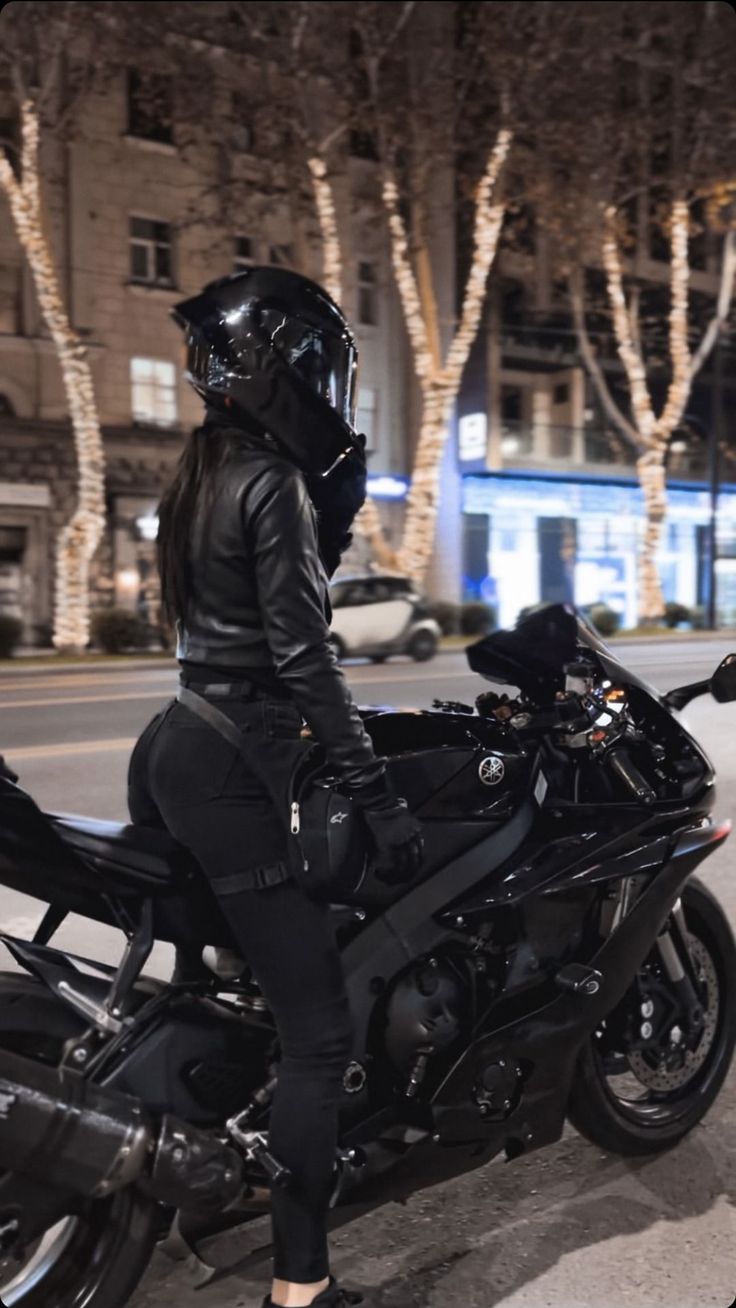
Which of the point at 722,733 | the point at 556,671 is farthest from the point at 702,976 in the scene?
the point at 722,733

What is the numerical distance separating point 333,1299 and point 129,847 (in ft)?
3.13

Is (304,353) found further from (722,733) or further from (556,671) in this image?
(722,733)

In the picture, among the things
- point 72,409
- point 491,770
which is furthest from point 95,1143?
point 72,409

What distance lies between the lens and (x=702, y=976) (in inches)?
133

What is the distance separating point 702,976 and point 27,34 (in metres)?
20.9

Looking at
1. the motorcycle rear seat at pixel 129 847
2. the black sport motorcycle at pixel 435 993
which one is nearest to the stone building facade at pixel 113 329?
the black sport motorcycle at pixel 435 993

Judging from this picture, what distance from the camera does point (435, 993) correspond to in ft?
8.76

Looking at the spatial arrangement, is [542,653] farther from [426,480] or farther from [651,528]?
[651,528]

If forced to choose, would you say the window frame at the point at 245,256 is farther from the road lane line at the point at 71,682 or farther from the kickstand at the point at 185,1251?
the kickstand at the point at 185,1251

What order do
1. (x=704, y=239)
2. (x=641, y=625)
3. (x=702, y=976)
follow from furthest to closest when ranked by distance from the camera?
(x=704, y=239), (x=641, y=625), (x=702, y=976)

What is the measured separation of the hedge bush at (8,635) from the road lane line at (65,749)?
11.5m

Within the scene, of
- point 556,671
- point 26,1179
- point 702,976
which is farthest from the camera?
point 702,976

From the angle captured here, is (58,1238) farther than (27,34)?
No

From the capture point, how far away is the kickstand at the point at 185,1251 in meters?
2.36
